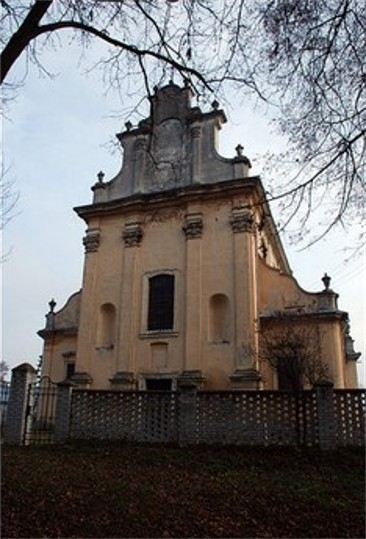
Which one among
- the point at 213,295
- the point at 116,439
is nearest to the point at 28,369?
the point at 116,439

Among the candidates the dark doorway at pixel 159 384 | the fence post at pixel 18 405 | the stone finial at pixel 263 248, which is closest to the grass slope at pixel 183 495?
the fence post at pixel 18 405

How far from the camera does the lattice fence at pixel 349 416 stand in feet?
34.6

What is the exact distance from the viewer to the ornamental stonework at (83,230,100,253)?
21906mm

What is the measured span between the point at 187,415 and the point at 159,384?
23.2 ft

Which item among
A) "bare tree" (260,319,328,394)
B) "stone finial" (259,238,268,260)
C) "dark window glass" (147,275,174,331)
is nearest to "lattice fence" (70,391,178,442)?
"bare tree" (260,319,328,394)

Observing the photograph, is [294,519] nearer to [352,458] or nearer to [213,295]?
[352,458]

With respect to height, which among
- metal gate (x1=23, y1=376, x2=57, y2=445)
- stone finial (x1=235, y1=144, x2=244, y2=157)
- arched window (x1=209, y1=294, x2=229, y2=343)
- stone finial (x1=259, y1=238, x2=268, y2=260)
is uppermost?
stone finial (x1=235, y1=144, x2=244, y2=157)

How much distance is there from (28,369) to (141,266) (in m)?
8.60

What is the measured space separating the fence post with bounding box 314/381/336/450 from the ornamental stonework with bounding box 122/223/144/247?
1188 cm

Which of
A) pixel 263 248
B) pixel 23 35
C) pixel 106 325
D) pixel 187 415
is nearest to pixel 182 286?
pixel 106 325

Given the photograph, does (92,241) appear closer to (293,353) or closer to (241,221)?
(241,221)

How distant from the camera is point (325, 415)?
10742 mm

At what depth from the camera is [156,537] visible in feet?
17.0

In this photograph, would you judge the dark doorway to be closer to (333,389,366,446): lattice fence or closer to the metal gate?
the metal gate
